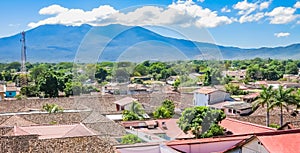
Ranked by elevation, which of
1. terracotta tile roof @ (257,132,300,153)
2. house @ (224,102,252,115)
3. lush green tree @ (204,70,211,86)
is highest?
lush green tree @ (204,70,211,86)

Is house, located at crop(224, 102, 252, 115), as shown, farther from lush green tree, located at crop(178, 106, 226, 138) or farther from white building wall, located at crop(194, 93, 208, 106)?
lush green tree, located at crop(178, 106, 226, 138)

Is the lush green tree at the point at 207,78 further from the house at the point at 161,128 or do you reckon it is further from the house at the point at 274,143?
the house at the point at 161,128

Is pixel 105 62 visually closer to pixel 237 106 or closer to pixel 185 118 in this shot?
pixel 185 118

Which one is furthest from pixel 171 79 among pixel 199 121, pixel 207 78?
pixel 199 121

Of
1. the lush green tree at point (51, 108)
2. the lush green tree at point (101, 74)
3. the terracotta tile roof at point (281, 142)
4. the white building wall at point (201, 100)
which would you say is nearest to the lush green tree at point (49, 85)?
the lush green tree at point (51, 108)

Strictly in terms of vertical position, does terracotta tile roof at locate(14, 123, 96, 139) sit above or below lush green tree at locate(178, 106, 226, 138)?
below

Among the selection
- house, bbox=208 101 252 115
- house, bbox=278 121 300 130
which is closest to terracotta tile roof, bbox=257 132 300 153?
house, bbox=278 121 300 130

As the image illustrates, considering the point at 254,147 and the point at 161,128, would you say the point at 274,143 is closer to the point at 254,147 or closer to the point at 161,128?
the point at 254,147
